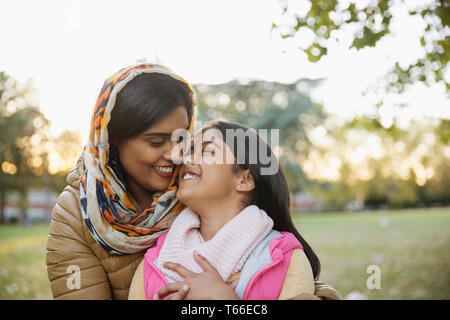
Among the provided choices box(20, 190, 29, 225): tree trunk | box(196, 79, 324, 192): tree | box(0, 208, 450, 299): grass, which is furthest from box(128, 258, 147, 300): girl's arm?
box(20, 190, 29, 225): tree trunk

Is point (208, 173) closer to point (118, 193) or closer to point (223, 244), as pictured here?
point (223, 244)

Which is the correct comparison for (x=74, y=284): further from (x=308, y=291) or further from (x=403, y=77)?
(x=403, y=77)

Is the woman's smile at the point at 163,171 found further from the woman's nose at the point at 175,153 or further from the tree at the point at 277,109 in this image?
the tree at the point at 277,109

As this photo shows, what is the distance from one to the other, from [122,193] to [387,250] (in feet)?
38.1

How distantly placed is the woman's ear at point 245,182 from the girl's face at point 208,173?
0.03 m

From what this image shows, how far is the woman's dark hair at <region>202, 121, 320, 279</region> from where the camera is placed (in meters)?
2.68

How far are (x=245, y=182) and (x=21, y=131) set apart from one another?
2361 centimetres

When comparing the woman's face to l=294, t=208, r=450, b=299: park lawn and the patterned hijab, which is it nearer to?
the patterned hijab

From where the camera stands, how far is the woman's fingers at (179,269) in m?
2.22

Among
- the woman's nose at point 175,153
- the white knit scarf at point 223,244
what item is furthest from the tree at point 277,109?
the white knit scarf at point 223,244
